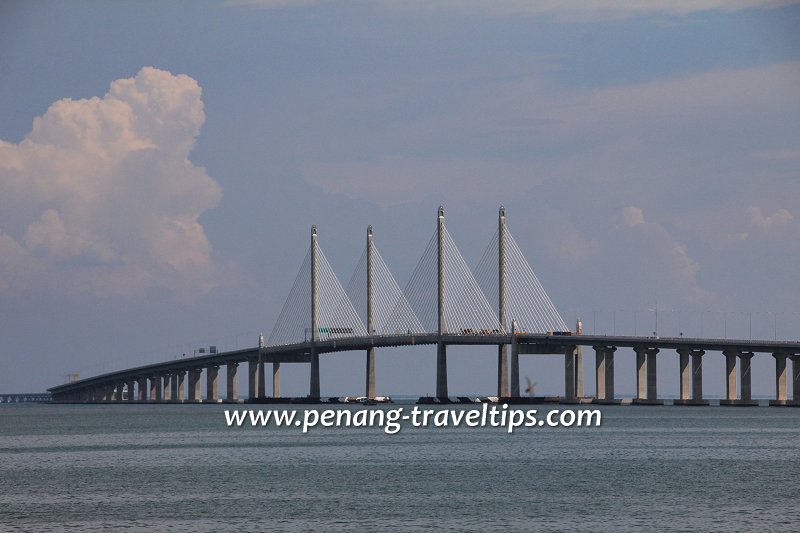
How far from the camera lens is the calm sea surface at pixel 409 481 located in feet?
160

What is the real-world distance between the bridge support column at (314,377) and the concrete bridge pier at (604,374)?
35550mm

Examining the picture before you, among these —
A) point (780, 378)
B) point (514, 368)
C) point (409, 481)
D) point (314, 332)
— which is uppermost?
point (314, 332)

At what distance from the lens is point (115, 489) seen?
5978 centimetres

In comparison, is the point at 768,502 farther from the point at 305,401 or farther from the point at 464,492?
the point at 305,401

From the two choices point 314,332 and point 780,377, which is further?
point 314,332

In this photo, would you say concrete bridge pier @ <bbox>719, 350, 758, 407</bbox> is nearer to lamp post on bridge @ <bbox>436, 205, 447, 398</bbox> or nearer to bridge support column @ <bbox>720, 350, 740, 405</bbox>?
bridge support column @ <bbox>720, 350, 740, 405</bbox>

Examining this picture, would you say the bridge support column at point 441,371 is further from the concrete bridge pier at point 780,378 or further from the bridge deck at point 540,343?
the concrete bridge pier at point 780,378

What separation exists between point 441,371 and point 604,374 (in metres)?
17.8

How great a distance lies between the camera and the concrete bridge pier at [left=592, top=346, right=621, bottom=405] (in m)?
159

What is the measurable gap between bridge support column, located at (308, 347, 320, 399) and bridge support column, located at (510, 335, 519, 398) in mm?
30489

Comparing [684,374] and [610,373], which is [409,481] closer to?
[684,374]

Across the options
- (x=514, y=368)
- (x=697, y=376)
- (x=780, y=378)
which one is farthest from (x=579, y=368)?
(x=780, y=378)

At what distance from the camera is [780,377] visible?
5620 inches

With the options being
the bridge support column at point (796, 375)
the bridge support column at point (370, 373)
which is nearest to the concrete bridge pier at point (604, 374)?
the bridge support column at point (796, 375)
